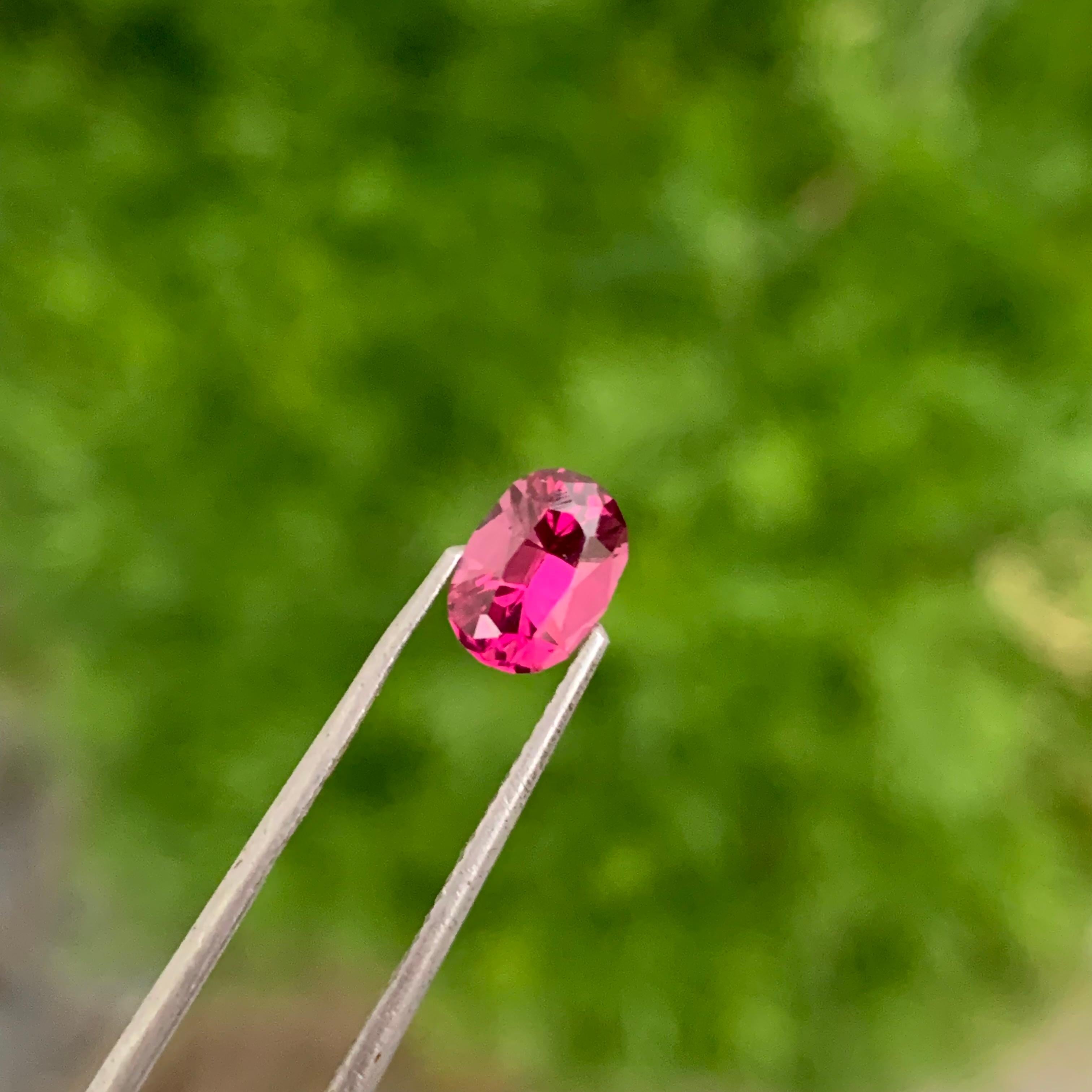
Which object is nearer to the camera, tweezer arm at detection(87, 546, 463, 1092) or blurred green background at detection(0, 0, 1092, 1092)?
tweezer arm at detection(87, 546, 463, 1092)

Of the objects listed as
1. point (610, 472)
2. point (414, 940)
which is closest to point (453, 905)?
point (414, 940)

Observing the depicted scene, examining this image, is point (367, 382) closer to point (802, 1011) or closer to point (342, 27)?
point (342, 27)

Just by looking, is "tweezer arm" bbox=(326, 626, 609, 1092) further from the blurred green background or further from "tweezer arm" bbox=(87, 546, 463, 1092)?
the blurred green background

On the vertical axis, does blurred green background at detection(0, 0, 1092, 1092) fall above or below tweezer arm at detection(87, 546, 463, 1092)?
above

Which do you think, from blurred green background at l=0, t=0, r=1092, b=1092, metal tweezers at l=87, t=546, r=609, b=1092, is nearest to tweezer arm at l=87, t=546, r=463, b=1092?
metal tweezers at l=87, t=546, r=609, b=1092

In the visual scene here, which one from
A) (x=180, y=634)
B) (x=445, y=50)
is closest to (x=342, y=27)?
(x=445, y=50)

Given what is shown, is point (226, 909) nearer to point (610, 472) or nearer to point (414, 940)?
point (414, 940)

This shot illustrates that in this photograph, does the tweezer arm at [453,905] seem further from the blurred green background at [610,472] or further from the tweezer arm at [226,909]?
the blurred green background at [610,472]

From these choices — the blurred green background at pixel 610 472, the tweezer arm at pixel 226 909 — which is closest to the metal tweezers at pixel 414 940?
the tweezer arm at pixel 226 909
